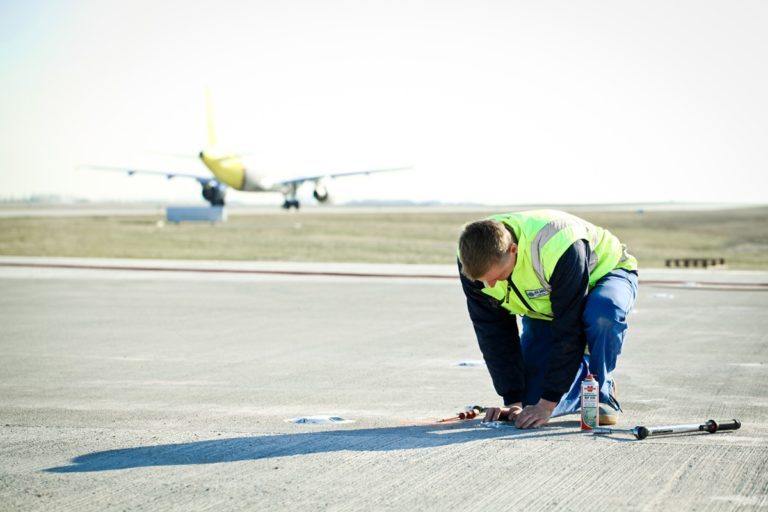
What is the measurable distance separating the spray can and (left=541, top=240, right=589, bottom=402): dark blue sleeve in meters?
0.11

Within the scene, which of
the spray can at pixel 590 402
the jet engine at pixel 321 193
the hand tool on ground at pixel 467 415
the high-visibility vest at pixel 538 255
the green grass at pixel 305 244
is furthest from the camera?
the jet engine at pixel 321 193

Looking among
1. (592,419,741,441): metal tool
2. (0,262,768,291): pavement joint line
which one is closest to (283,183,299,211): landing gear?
(0,262,768,291): pavement joint line

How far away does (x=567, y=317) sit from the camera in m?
5.99

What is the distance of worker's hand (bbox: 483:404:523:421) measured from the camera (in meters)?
6.41

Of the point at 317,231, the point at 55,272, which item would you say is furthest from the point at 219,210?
the point at 55,272

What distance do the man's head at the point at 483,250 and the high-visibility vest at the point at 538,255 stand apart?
241 mm

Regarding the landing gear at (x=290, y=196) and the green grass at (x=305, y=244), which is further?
the landing gear at (x=290, y=196)

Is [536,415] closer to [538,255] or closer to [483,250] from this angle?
[538,255]

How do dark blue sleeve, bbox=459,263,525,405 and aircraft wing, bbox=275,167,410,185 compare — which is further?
aircraft wing, bbox=275,167,410,185

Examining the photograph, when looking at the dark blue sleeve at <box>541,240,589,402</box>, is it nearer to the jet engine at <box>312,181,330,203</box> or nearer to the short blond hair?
the short blond hair

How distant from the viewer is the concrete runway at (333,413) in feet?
15.7

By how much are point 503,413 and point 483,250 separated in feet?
4.43

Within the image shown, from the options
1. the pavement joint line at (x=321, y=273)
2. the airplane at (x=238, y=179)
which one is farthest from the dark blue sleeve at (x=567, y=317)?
the airplane at (x=238, y=179)

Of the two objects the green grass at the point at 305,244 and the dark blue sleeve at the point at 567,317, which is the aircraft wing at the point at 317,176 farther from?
the dark blue sleeve at the point at 567,317
